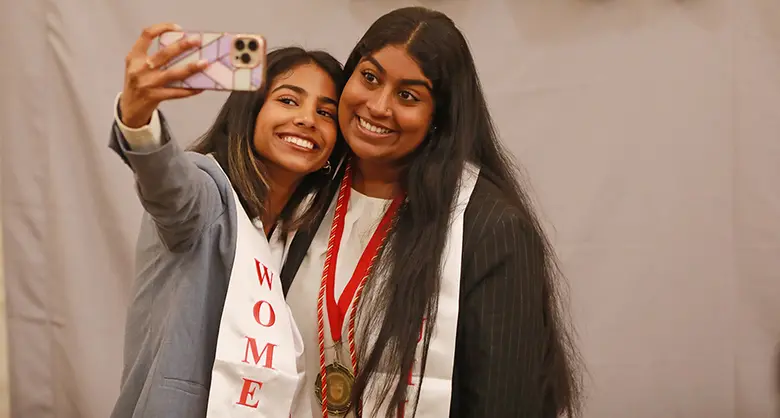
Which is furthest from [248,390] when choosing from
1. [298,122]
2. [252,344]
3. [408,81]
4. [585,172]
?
[585,172]

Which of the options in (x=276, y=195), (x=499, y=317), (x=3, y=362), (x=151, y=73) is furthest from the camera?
(x=3, y=362)

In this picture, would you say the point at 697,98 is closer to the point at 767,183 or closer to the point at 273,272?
the point at 767,183

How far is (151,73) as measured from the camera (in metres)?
0.85

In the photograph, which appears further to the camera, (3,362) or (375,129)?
(3,362)

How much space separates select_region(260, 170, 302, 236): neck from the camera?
127 cm

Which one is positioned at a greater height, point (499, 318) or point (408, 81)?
point (408, 81)

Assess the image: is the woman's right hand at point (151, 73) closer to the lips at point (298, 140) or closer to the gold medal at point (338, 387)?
the lips at point (298, 140)

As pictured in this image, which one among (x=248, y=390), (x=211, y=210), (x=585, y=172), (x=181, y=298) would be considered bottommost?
(x=248, y=390)

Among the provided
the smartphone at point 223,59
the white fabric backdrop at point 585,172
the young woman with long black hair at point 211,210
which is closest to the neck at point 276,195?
the young woman with long black hair at point 211,210

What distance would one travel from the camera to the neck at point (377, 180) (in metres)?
1.31

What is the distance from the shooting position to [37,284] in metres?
1.85

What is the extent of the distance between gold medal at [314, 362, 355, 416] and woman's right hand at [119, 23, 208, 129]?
0.57m

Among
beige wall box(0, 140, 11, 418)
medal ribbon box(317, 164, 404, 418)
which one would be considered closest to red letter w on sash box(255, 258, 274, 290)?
medal ribbon box(317, 164, 404, 418)

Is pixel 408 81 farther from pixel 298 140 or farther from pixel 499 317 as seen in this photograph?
pixel 499 317
